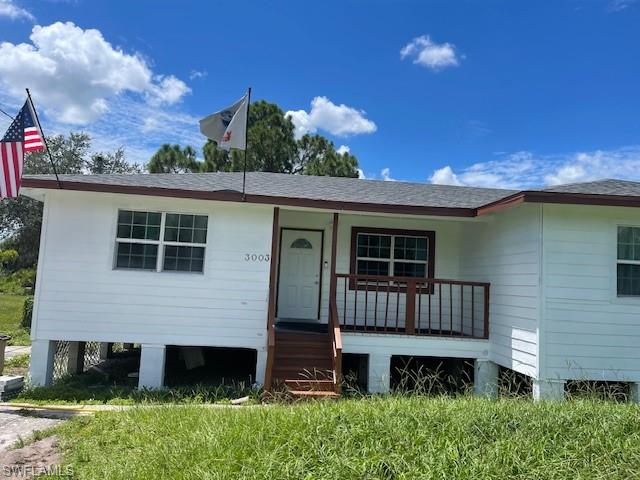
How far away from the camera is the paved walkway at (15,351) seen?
10.8 m

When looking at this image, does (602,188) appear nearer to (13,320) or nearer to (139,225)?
(139,225)

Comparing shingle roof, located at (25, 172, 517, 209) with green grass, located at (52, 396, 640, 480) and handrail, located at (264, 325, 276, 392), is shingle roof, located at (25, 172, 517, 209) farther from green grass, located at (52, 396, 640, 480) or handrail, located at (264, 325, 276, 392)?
green grass, located at (52, 396, 640, 480)

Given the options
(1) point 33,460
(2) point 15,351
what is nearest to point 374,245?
(1) point 33,460

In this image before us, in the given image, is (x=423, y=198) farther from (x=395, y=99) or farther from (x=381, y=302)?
(x=395, y=99)

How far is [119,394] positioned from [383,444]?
5.19 m

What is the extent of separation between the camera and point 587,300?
734 centimetres

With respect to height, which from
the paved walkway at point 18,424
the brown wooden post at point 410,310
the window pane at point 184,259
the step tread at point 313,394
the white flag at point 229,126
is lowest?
the paved walkway at point 18,424

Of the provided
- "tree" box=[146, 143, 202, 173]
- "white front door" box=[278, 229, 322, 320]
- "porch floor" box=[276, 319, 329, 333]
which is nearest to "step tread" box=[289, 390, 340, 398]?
"porch floor" box=[276, 319, 329, 333]

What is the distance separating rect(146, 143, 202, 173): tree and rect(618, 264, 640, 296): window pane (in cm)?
2491

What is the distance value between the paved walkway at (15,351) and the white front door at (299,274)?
6.21 meters

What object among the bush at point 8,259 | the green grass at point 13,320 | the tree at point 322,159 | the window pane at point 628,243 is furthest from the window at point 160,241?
the bush at point 8,259

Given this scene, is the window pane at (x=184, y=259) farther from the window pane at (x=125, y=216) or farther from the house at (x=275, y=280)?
the window pane at (x=125, y=216)

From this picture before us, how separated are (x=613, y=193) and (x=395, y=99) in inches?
526

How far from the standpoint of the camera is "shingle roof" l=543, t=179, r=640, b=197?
7191 millimetres
